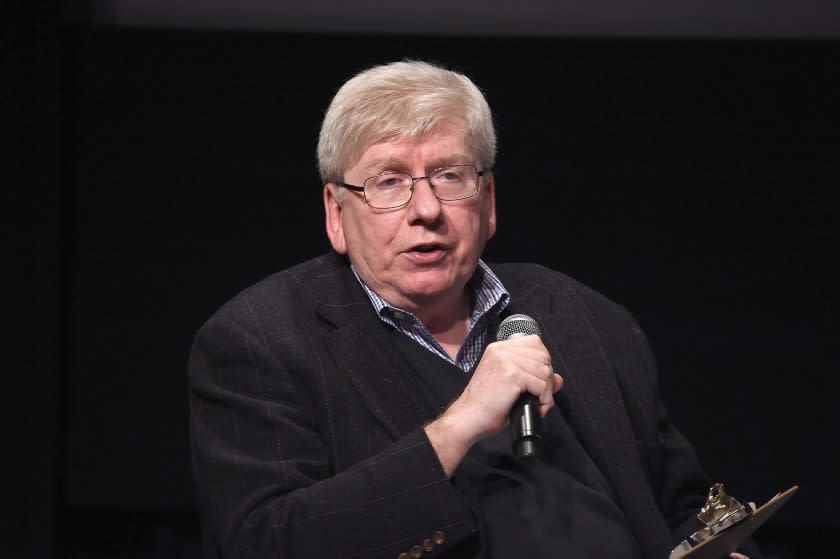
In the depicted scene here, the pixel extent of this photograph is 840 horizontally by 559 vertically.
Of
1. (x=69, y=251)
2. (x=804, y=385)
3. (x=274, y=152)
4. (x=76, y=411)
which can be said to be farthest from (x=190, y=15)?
(x=804, y=385)

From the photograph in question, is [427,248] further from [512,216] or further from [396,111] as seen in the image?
[512,216]

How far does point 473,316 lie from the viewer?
241cm

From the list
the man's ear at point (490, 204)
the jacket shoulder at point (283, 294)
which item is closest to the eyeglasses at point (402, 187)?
the man's ear at point (490, 204)

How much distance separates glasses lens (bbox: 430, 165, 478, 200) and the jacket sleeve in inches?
16.2

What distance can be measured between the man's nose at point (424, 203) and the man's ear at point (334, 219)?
0.67 feet

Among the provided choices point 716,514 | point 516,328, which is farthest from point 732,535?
point 516,328

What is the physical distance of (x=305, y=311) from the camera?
2232mm

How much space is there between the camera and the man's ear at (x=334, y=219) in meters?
2.34

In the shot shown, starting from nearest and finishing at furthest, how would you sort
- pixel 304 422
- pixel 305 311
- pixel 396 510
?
pixel 396 510 → pixel 304 422 → pixel 305 311

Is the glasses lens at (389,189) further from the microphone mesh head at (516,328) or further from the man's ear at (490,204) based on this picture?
the microphone mesh head at (516,328)

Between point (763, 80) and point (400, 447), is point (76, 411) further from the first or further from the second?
point (763, 80)

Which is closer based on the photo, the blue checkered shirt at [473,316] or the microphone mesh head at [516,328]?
the microphone mesh head at [516,328]

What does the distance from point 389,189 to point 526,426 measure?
626mm

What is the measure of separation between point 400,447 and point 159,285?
157 cm
